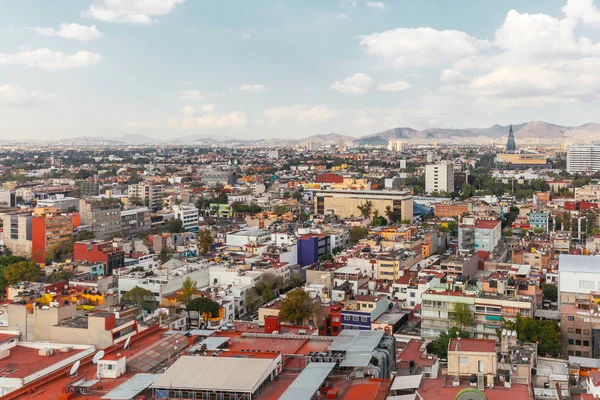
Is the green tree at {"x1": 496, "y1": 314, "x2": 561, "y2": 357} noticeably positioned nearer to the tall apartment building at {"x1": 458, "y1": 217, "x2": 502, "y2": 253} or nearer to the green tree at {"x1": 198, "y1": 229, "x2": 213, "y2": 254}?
the tall apartment building at {"x1": 458, "y1": 217, "x2": 502, "y2": 253}

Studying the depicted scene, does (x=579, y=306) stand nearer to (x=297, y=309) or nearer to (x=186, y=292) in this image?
(x=297, y=309)

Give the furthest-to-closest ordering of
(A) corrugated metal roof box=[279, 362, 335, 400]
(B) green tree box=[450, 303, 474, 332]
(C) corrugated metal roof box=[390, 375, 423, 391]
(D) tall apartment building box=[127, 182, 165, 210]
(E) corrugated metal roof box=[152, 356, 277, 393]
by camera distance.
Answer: (D) tall apartment building box=[127, 182, 165, 210] → (B) green tree box=[450, 303, 474, 332] → (C) corrugated metal roof box=[390, 375, 423, 391] → (E) corrugated metal roof box=[152, 356, 277, 393] → (A) corrugated metal roof box=[279, 362, 335, 400]

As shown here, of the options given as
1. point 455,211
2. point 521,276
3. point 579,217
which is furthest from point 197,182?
point 521,276

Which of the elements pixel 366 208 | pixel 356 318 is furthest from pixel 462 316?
pixel 366 208

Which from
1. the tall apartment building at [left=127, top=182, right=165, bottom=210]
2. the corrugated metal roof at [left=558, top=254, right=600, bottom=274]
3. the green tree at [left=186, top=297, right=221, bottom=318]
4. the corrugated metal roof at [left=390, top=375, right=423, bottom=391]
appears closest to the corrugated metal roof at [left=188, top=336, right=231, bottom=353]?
the corrugated metal roof at [left=390, top=375, right=423, bottom=391]

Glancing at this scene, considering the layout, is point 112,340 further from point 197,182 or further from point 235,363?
point 197,182

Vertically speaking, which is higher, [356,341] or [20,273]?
[356,341]

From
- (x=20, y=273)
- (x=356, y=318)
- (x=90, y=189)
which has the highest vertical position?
(x=90, y=189)
